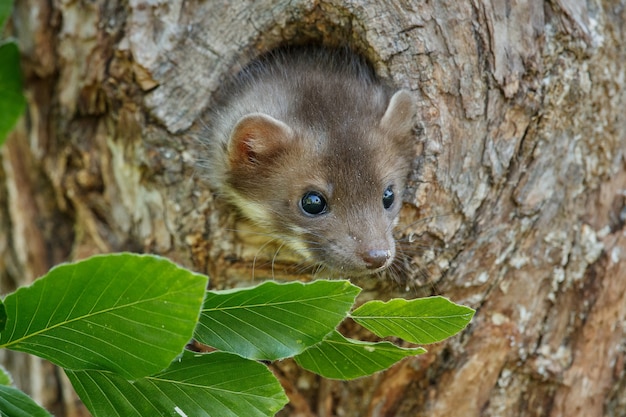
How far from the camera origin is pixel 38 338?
6.75 feet

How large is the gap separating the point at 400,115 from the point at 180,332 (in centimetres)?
173

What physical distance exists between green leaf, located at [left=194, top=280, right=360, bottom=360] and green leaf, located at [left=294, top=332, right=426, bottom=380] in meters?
0.23

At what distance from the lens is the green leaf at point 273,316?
2.13 m

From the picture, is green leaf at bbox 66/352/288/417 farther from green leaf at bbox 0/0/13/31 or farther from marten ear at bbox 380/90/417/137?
green leaf at bbox 0/0/13/31

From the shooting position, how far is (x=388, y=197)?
3.46 metres

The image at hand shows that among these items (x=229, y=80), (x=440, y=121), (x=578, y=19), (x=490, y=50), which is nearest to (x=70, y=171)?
(x=229, y=80)

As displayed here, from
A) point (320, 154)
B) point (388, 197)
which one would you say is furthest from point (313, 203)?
point (388, 197)

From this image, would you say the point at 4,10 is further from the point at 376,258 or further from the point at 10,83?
the point at 376,258

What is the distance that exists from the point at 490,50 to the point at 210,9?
1256 millimetres

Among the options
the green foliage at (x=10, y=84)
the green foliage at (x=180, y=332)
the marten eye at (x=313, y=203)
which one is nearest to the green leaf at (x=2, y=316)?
the green foliage at (x=180, y=332)

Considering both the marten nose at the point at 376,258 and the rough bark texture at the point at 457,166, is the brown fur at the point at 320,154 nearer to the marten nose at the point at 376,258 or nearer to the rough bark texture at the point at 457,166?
the marten nose at the point at 376,258

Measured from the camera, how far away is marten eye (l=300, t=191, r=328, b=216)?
3459mm

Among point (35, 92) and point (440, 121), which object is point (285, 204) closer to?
point (440, 121)

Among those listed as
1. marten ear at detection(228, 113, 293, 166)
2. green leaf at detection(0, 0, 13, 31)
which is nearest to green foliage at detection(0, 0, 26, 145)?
green leaf at detection(0, 0, 13, 31)
